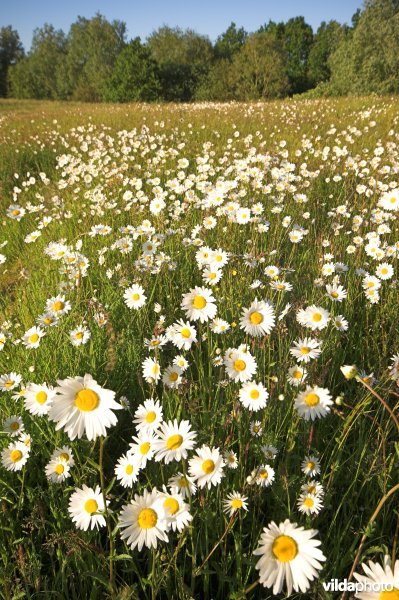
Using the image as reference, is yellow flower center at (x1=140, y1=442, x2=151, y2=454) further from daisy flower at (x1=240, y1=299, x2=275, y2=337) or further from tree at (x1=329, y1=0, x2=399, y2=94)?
tree at (x1=329, y1=0, x2=399, y2=94)

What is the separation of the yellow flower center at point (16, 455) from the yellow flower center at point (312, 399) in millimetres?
1127

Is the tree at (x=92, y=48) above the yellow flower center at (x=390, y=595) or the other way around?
above

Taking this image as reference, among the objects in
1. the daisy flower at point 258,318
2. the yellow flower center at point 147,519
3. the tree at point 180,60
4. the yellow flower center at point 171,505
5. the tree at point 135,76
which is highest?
the tree at point 180,60

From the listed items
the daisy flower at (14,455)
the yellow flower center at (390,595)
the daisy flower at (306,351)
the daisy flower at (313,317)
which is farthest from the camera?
the daisy flower at (313,317)

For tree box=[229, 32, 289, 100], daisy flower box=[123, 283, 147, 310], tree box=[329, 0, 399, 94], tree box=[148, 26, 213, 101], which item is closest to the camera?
daisy flower box=[123, 283, 147, 310]

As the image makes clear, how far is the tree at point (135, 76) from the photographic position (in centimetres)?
3030

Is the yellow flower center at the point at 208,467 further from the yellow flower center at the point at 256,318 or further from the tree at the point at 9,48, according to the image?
the tree at the point at 9,48

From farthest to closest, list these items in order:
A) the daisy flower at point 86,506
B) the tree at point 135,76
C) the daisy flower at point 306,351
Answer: the tree at point 135,76 < the daisy flower at point 306,351 < the daisy flower at point 86,506

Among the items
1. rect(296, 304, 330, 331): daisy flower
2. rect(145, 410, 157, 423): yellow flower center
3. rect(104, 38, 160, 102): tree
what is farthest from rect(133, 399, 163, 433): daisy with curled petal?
A: rect(104, 38, 160, 102): tree

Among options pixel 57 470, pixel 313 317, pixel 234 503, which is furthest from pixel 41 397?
pixel 313 317

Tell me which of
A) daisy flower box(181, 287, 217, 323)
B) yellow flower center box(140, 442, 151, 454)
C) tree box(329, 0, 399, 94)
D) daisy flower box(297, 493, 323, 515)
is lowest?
daisy flower box(297, 493, 323, 515)

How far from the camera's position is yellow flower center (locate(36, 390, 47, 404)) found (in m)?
1.37

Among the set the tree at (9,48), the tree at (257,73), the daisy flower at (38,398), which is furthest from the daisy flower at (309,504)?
the tree at (9,48)

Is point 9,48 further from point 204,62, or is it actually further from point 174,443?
point 174,443
